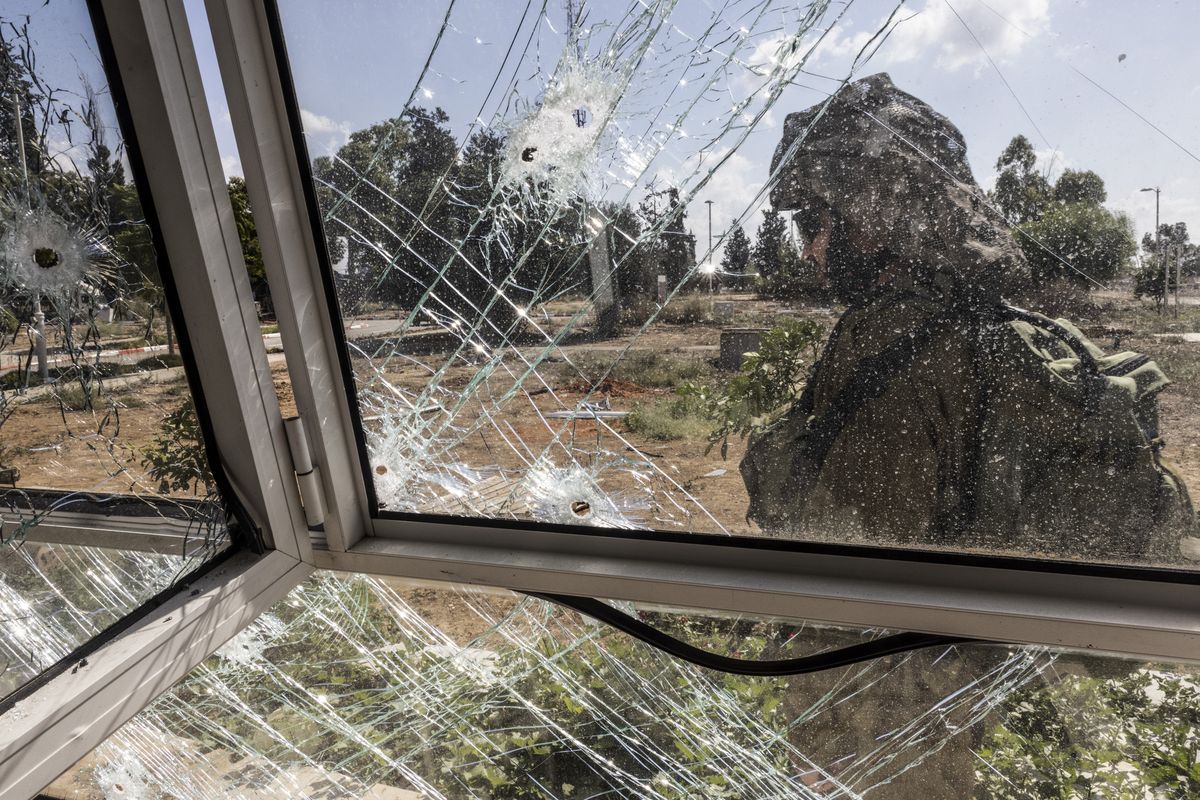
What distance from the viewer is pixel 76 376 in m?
0.88

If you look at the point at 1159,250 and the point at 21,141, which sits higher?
the point at 21,141

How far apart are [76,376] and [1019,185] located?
113 cm

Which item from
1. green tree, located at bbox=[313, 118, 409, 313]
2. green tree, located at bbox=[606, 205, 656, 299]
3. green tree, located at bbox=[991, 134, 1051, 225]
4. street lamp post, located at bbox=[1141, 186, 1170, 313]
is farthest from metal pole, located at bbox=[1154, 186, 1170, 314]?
green tree, located at bbox=[313, 118, 409, 313]

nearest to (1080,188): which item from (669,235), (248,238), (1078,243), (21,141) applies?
(1078,243)

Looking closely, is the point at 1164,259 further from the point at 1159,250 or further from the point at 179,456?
the point at 179,456

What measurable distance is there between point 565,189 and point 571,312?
17cm

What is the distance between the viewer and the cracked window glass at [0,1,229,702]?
81cm

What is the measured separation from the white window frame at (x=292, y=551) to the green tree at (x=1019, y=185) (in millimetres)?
410

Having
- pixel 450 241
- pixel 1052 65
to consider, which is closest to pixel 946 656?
pixel 1052 65

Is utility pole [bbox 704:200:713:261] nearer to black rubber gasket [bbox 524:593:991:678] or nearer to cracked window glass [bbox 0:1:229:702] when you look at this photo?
black rubber gasket [bbox 524:593:991:678]

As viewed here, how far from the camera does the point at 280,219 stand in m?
1.00

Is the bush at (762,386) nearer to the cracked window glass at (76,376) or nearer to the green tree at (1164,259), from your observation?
the green tree at (1164,259)

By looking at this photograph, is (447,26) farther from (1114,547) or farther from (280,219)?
(1114,547)

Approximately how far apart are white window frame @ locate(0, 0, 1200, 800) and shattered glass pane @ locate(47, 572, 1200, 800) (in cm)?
9
